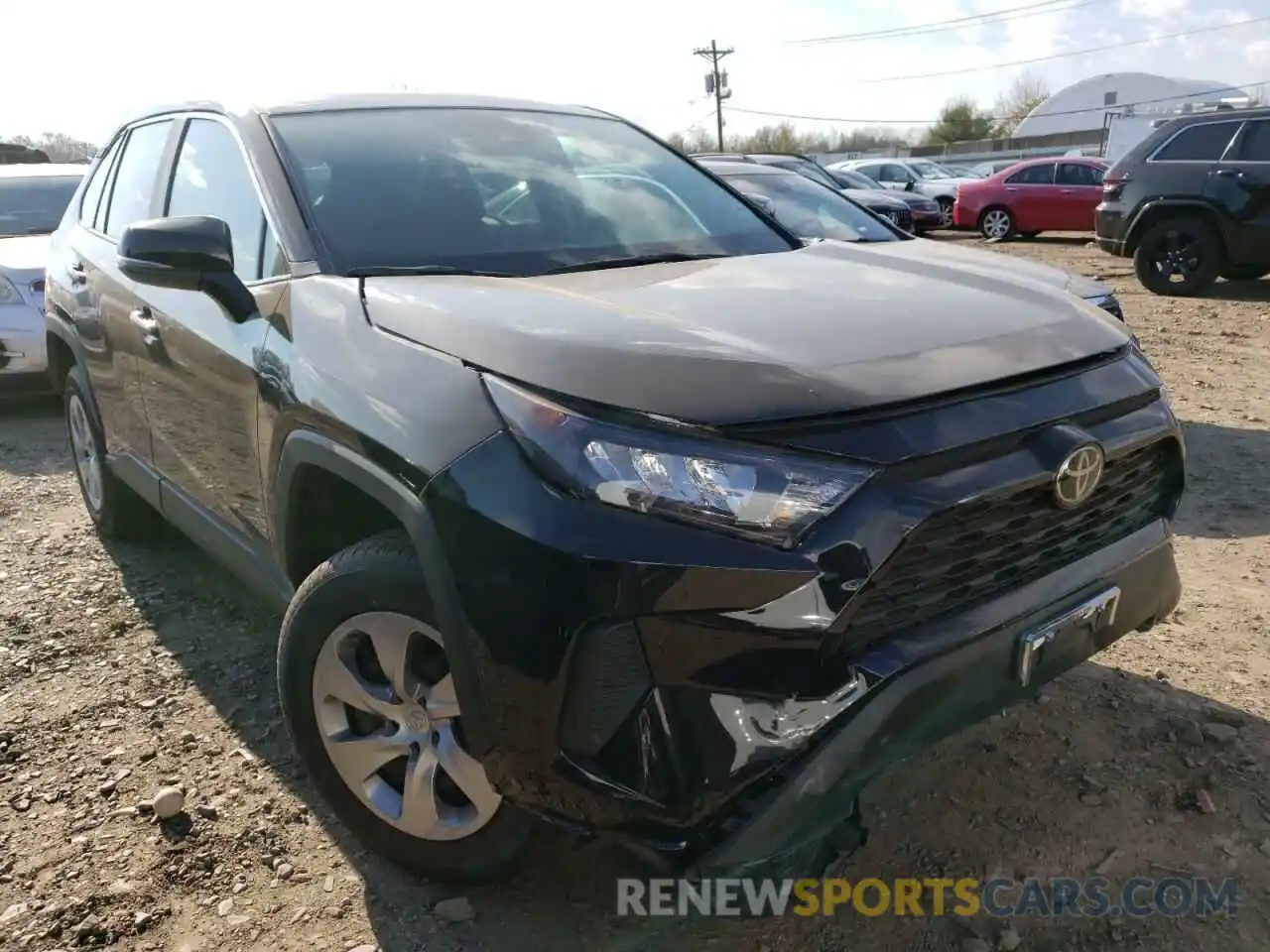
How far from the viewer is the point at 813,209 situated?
6137 millimetres

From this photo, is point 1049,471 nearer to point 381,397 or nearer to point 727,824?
point 727,824

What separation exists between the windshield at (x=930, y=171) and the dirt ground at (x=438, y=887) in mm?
19952

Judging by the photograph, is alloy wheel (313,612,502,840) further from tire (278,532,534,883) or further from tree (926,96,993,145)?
tree (926,96,993,145)

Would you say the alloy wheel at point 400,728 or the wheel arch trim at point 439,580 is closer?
the wheel arch trim at point 439,580

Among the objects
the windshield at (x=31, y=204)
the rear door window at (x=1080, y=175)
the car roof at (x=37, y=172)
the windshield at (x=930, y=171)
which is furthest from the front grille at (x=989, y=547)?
the windshield at (x=930, y=171)

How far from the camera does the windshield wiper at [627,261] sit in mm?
2596

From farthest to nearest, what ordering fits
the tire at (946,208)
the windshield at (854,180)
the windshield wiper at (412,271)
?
the tire at (946,208)
the windshield at (854,180)
the windshield wiper at (412,271)

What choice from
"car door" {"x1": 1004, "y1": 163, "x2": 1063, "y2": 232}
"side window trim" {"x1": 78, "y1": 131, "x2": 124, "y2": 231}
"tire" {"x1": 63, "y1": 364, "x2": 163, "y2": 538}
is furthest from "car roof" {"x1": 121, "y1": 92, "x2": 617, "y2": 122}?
"car door" {"x1": 1004, "y1": 163, "x2": 1063, "y2": 232}

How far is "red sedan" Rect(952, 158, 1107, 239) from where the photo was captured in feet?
54.8

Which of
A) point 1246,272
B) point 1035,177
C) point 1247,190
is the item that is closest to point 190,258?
point 1247,190

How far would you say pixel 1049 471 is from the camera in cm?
188

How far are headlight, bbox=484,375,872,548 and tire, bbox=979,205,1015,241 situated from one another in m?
16.9

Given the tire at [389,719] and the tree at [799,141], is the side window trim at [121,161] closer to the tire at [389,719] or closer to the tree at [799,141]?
the tire at [389,719]

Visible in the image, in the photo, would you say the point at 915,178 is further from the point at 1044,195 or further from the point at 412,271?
the point at 412,271
